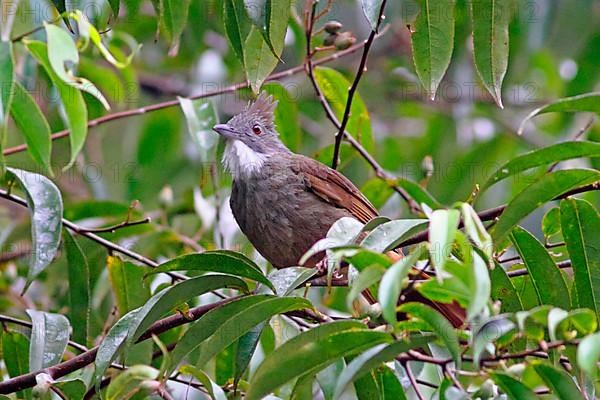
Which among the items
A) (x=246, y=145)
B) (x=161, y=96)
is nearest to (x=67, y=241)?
(x=246, y=145)

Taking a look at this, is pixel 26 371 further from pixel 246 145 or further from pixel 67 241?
pixel 246 145

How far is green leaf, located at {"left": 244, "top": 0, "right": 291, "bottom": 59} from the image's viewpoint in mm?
2992

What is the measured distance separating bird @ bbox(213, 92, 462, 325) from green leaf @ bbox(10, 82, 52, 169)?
1.19 m

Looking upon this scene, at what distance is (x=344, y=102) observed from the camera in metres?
4.58

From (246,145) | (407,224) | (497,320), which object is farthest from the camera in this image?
(246,145)

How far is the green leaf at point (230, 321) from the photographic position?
267 cm

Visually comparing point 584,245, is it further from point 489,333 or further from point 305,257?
point 305,257

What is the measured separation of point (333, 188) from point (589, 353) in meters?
2.46

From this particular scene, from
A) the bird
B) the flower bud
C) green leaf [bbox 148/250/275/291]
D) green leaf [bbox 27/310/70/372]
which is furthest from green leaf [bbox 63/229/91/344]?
the flower bud

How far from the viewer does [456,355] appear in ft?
7.52

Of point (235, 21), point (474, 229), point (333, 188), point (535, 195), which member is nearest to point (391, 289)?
point (474, 229)

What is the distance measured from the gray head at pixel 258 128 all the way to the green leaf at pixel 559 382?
101 inches

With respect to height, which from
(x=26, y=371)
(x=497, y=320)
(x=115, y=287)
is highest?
(x=497, y=320)

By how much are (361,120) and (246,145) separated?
58 cm
